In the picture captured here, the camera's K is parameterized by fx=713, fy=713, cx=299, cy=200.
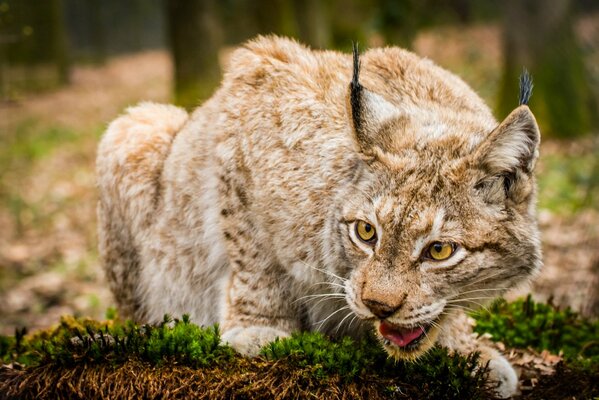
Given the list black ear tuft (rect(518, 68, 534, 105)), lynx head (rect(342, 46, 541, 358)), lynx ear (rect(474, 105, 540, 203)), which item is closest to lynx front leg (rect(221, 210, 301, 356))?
lynx head (rect(342, 46, 541, 358))

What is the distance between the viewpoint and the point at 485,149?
3457 millimetres

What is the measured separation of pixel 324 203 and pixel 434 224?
0.84m

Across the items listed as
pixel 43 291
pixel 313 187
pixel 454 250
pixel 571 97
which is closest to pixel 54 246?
pixel 43 291

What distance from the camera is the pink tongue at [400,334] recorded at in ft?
11.5

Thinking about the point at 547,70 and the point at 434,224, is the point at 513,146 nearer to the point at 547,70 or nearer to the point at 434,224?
the point at 434,224

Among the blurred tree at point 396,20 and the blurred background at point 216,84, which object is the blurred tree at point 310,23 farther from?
the blurred tree at point 396,20

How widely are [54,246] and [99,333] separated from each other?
21.8 feet

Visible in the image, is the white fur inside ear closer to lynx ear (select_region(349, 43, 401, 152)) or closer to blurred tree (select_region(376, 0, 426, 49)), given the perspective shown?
lynx ear (select_region(349, 43, 401, 152))

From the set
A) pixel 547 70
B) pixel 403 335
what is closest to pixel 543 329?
pixel 403 335

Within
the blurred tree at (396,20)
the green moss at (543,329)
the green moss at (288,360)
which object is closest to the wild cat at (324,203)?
the green moss at (288,360)

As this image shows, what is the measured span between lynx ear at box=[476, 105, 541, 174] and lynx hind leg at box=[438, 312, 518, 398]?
107 centimetres

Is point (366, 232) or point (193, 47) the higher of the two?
point (193, 47)

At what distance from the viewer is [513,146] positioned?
340cm

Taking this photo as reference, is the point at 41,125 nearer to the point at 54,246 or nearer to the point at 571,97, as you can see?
the point at 54,246
